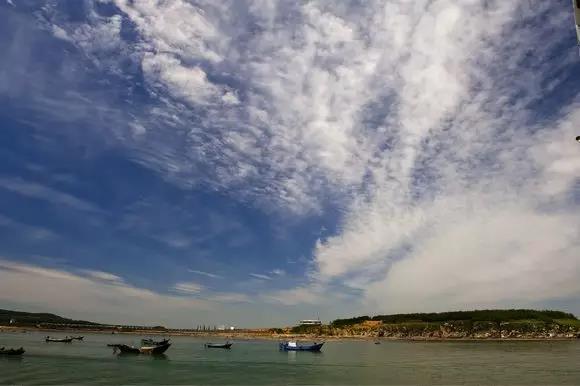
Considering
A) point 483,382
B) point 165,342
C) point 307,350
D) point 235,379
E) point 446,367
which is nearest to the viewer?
point 483,382

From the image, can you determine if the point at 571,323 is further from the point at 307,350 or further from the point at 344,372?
the point at 344,372

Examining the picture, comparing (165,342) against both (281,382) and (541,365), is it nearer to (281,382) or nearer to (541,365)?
(281,382)

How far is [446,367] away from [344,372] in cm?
1350

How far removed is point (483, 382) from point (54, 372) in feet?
137

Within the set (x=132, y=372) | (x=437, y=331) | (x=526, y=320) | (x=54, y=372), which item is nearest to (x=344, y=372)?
(x=132, y=372)

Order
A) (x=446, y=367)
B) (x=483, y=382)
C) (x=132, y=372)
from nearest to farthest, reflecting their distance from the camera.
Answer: (x=483, y=382) < (x=132, y=372) < (x=446, y=367)

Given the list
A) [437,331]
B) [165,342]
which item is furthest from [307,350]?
[437,331]

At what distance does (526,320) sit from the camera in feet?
622

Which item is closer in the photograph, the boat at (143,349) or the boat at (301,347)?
the boat at (143,349)

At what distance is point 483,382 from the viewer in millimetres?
40969

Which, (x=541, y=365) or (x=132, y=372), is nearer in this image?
(x=132, y=372)

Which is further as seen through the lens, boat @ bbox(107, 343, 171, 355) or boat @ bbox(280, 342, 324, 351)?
boat @ bbox(280, 342, 324, 351)

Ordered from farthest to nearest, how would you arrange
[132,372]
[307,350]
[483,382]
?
[307,350] < [132,372] < [483,382]

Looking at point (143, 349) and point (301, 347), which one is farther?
point (301, 347)
